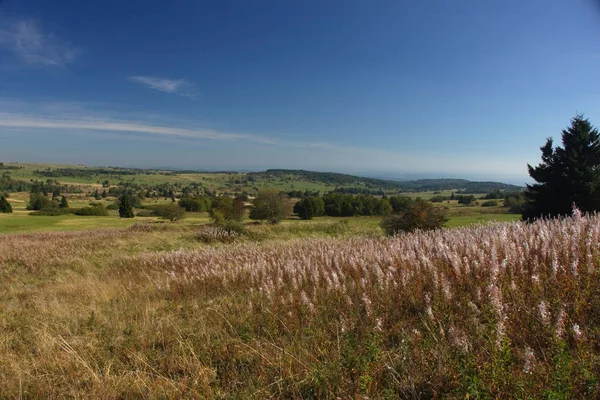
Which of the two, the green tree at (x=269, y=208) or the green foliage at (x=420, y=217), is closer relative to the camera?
the green foliage at (x=420, y=217)

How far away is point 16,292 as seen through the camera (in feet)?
30.7

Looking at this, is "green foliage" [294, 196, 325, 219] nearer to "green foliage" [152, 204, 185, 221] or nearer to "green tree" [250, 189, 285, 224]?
"green tree" [250, 189, 285, 224]

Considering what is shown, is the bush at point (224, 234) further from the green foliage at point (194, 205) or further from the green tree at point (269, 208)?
the green foliage at point (194, 205)

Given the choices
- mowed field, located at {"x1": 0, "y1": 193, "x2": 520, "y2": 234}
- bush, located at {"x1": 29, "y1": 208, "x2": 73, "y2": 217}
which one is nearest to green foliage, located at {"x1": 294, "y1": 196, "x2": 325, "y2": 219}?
mowed field, located at {"x1": 0, "y1": 193, "x2": 520, "y2": 234}

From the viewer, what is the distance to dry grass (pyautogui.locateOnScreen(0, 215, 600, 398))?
2549mm

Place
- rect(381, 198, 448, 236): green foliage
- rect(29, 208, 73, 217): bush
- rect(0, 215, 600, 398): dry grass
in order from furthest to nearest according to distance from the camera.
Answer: rect(29, 208, 73, 217): bush < rect(381, 198, 448, 236): green foliage < rect(0, 215, 600, 398): dry grass

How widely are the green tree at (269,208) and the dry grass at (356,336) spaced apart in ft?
196

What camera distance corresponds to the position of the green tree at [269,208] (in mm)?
66375

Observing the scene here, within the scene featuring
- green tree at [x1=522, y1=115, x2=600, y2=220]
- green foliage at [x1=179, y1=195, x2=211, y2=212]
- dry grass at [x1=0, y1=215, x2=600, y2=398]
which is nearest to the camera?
dry grass at [x1=0, y1=215, x2=600, y2=398]

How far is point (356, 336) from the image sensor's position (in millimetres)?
3545

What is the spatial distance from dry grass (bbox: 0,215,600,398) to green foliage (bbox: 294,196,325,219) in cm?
8872

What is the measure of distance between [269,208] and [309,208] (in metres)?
32.6

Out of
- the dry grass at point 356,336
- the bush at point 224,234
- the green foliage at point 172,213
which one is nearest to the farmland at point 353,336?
the dry grass at point 356,336

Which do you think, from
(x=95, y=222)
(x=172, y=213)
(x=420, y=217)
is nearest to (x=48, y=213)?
(x=172, y=213)
